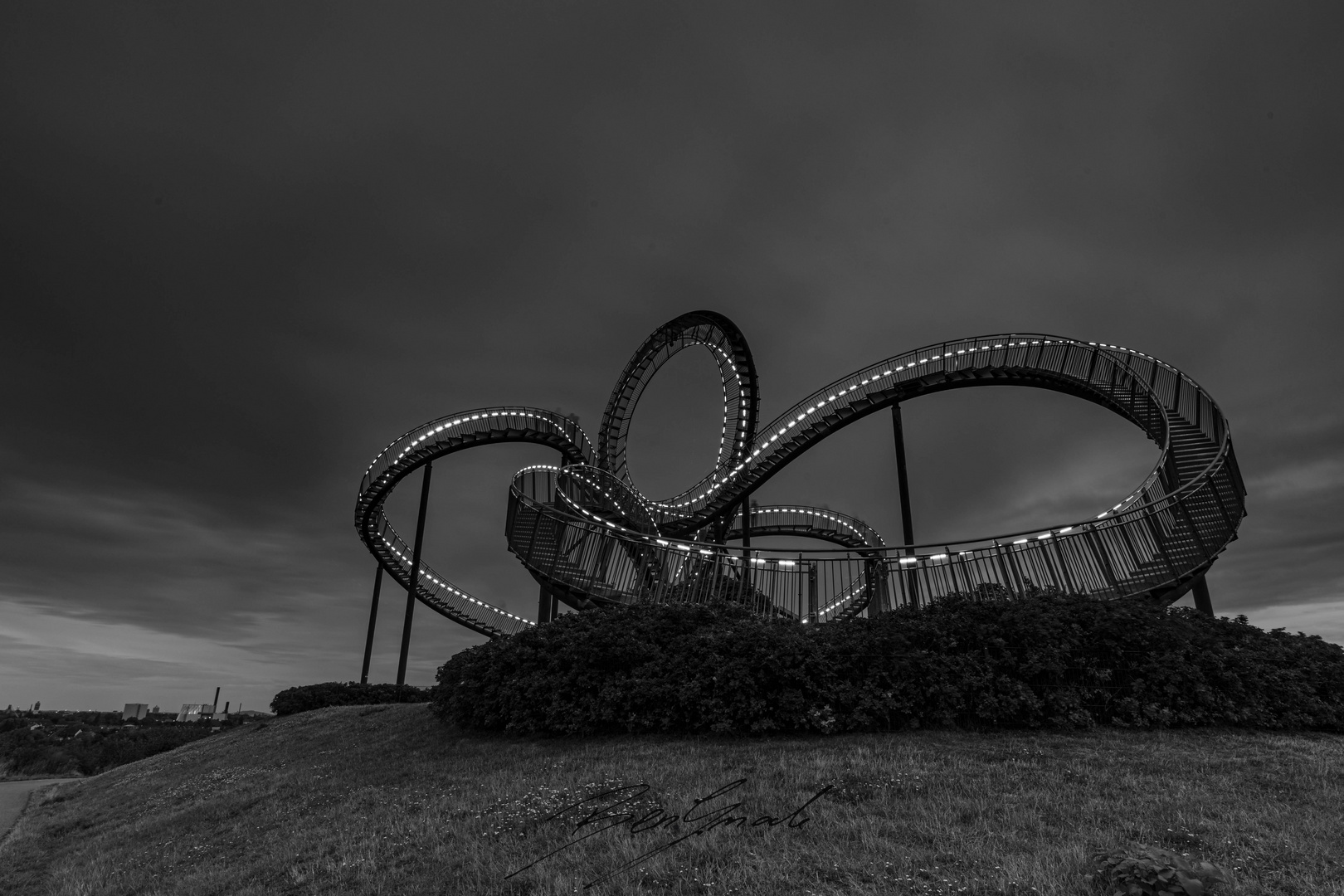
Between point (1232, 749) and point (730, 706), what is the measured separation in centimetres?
515

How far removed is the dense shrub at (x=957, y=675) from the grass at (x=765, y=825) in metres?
0.37

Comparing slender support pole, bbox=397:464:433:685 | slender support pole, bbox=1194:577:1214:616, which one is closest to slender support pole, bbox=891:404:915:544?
slender support pole, bbox=1194:577:1214:616

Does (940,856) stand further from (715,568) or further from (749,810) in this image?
(715,568)

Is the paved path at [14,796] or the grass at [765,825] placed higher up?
A: the grass at [765,825]

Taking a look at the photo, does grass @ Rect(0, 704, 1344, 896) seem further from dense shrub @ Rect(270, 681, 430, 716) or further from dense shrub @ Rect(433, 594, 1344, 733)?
dense shrub @ Rect(270, 681, 430, 716)

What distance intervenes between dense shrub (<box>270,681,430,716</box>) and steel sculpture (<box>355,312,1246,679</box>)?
2.96 metres

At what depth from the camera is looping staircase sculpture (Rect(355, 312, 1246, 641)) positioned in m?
11.9

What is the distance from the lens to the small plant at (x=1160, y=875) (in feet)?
11.1

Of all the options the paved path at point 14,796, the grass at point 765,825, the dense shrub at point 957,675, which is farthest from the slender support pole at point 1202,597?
the paved path at point 14,796

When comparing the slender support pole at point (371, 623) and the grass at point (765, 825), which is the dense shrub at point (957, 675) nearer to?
the grass at point (765, 825)

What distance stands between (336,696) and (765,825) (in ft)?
65.2

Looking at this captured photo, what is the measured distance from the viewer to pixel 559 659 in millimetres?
10086

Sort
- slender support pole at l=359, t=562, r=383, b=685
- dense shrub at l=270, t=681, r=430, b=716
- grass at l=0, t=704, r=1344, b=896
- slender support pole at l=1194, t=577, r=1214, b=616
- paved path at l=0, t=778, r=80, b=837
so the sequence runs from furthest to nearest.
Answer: slender support pole at l=359, t=562, r=383, b=685 < dense shrub at l=270, t=681, r=430, b=716 < slender support pole at l=1194, t=577, r=1214, b=616 < paved path at l=0, t=778, r=80, b=837 < grass at l=0, t=704, r=1344, b=896
